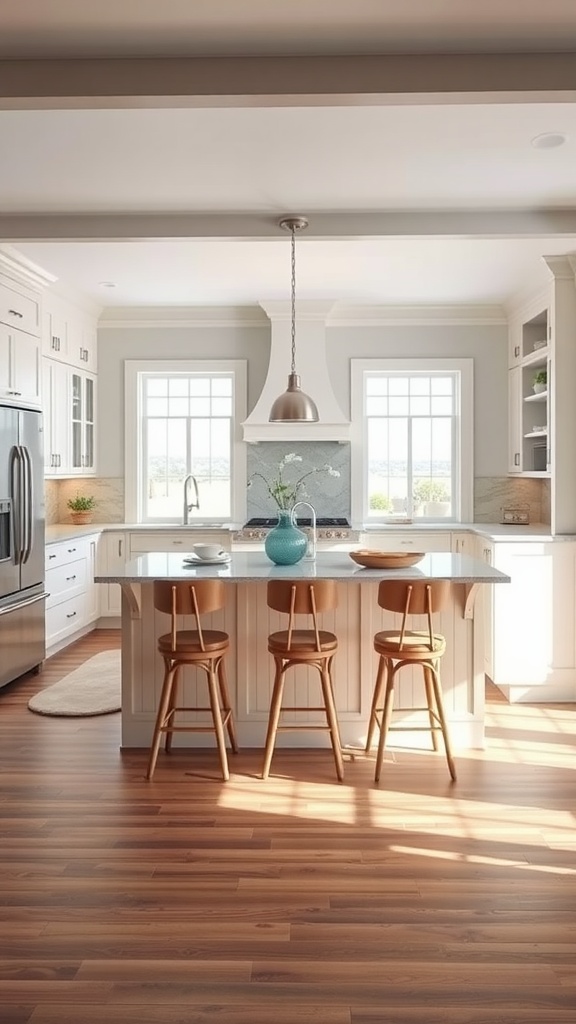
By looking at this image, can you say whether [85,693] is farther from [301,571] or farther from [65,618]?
[301,571]

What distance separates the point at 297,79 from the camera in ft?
9.49

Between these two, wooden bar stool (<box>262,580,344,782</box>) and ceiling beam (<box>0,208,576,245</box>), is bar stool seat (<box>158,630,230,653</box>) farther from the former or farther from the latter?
ceiling beam (<box>0,208,576,245</box>)

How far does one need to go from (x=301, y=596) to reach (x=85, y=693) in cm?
220

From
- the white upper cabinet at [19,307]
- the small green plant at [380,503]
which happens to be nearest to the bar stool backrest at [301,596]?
the white upper cabinet at [19,307]

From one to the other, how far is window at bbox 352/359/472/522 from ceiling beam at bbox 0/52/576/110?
4599 millimetres

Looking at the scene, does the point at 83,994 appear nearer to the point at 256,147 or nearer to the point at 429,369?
the point at 256,147

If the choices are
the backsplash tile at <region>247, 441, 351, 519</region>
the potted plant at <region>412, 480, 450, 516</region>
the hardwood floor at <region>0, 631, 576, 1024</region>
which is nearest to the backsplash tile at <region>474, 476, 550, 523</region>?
the potted plant at <region>412, 480, 450, 516</region>

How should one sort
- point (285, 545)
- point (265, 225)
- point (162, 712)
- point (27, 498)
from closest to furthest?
point (162, 712), point (285, 545), point (265, 225), point (27, 498)

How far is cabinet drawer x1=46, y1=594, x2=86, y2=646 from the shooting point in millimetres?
6133

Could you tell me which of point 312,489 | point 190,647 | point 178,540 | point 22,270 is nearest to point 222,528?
point 178,540

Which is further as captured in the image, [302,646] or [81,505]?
[81,505]

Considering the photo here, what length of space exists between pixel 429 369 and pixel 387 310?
0.64m

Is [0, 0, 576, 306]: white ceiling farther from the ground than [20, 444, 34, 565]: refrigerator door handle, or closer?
farther from the ground

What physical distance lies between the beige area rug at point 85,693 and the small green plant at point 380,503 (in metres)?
2.75
